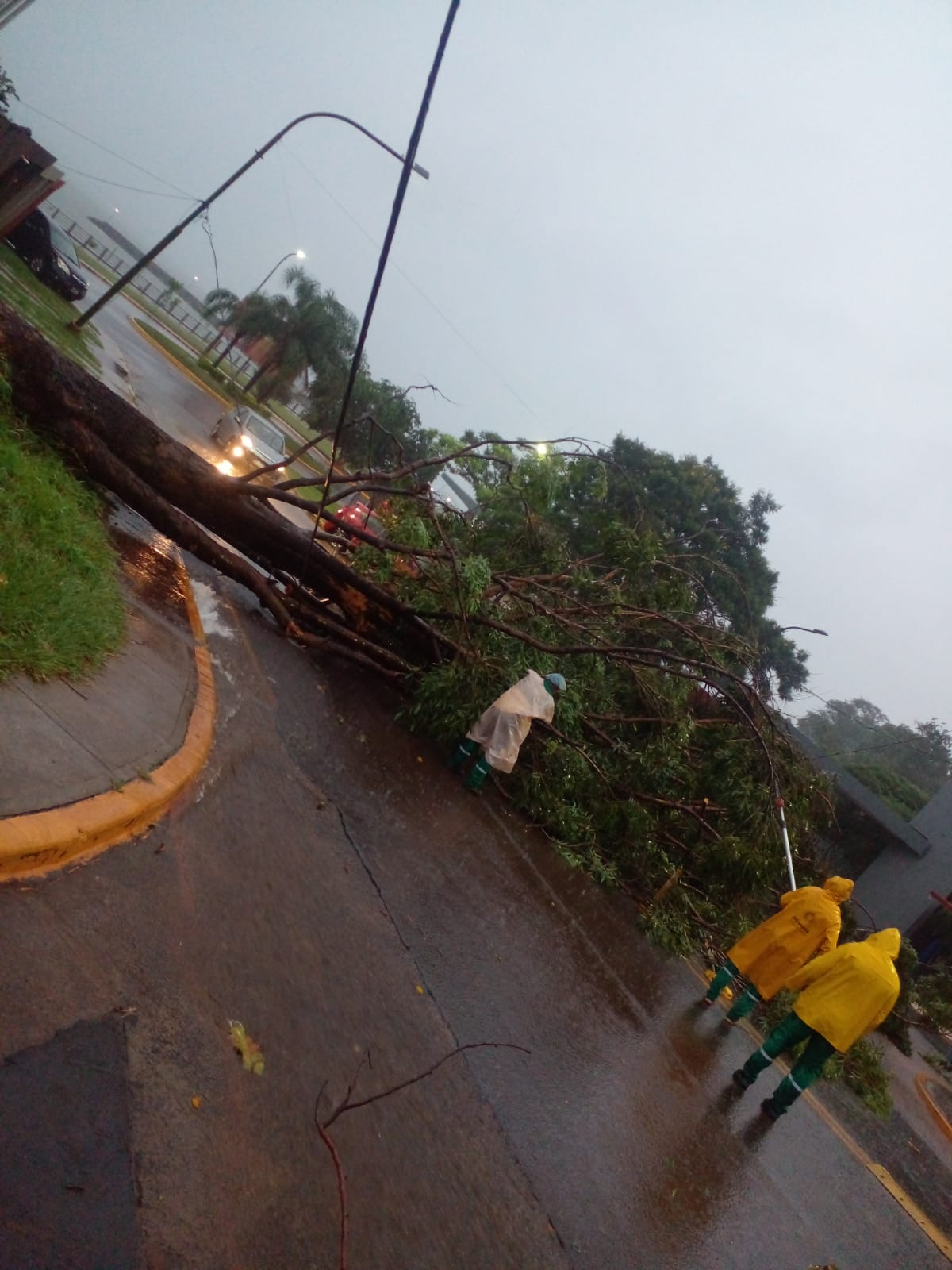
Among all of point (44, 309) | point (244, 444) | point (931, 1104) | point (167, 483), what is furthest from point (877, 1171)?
point (44, 309)

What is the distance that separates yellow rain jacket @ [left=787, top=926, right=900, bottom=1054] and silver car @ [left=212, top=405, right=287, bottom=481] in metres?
12.8

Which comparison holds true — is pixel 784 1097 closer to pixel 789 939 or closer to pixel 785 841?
pixel 789 939

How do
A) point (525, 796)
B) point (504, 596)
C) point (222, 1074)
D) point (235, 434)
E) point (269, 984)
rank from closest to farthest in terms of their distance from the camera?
point (222, 1074) < point (269, 984) < point (525, 796) < point (504, 596) < point (235, 434)

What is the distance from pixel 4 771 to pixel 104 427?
15.6 feet

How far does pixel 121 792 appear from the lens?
362 cm

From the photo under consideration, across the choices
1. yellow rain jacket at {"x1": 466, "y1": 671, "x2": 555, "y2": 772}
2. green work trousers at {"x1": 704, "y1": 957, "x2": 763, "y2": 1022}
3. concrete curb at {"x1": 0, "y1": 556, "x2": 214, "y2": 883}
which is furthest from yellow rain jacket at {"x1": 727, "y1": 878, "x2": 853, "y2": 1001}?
concrete curb at {"x1": 0, "y1": 556, "x2": 214, "y2": 883}

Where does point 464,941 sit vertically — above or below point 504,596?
below

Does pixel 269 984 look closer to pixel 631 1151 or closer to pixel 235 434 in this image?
pixel 631 1151

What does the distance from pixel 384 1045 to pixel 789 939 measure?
338cm

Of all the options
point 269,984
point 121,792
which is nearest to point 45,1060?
point 269,984

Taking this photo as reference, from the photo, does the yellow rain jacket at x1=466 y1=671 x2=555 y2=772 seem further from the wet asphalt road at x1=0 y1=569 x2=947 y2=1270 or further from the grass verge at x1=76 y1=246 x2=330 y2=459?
the grass verge at x1=76 y1=246 x2=330 y2=459

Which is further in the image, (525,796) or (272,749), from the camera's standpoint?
(525,796)

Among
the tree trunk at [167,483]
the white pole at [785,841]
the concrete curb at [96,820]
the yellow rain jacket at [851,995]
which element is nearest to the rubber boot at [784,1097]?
the yellow rain jacket at [851,995]

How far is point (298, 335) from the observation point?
43906 mm
